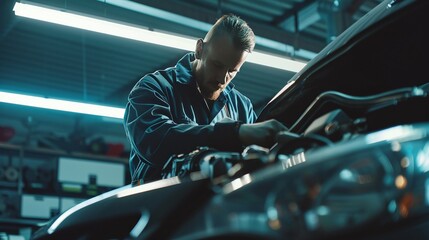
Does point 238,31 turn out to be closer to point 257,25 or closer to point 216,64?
point 216,64

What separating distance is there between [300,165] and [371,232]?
140 millimetres

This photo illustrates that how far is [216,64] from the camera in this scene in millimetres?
2359

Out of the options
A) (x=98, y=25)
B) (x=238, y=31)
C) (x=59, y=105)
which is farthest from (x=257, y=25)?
(x=238, y=31)

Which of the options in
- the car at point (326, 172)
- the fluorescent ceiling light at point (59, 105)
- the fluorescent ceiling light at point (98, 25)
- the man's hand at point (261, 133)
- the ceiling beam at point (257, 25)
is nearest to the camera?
the car at point (326, 172)

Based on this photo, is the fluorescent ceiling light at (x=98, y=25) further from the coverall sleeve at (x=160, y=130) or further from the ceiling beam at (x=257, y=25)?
the coverall sleeve at (x=160, y=130)

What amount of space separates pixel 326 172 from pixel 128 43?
23.0 ft

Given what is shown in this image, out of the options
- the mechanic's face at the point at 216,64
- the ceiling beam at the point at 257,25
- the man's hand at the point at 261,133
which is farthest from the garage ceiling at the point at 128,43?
the man's hand at the point at 261,133

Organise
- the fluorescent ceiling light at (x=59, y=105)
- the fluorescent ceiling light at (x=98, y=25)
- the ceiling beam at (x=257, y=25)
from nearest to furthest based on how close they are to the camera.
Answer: the fluorescent ceiling light at (x=98, y=25), the ceiling beam at (x=257, y=25), the fluorescent ceiling light at (x=59, y=105)

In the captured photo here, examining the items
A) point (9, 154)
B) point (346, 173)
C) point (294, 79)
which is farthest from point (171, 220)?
point (9, 154)

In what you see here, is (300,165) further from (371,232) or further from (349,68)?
(349,68)

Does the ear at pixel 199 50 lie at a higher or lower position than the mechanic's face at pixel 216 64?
higher

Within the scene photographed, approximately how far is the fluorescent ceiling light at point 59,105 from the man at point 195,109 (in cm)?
445

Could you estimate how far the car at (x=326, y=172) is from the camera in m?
0.81

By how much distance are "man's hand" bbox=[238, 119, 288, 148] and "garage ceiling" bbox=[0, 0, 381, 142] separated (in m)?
4.44
